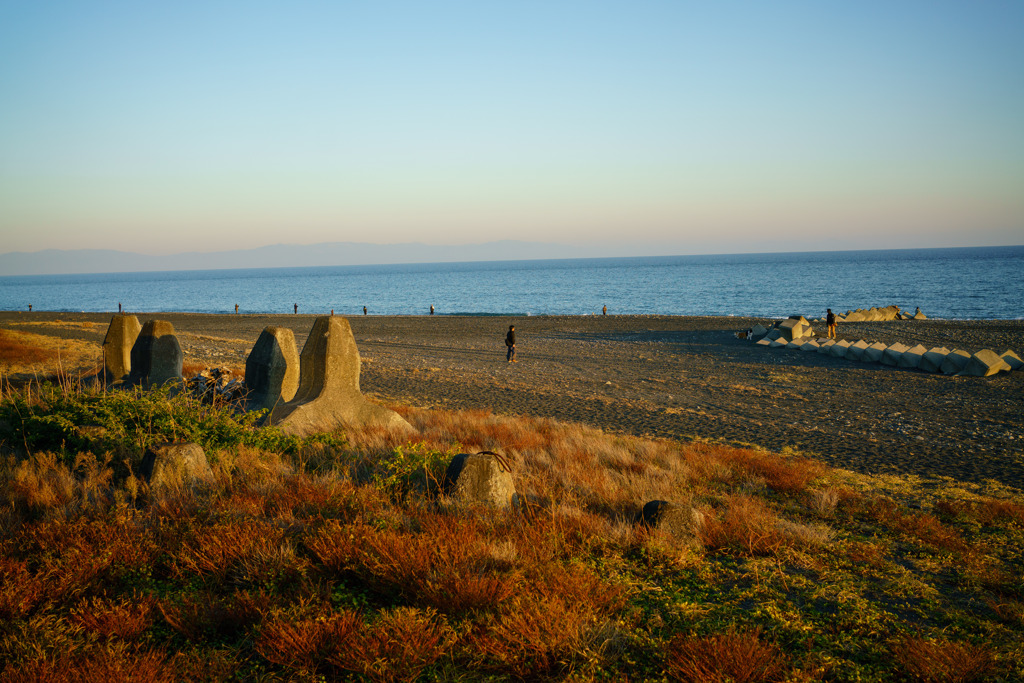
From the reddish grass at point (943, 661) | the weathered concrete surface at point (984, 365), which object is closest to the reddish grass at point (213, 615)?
the reddish grass at point (943, 661)

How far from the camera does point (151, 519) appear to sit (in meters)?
4.77

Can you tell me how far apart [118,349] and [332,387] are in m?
7.04

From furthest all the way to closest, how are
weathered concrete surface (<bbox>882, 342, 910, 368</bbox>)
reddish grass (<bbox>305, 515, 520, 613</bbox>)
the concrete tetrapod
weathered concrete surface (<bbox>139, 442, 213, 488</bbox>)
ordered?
1. weathered concrete surface (<bbox>882, 342, 910, 368</bbox>)
2. the concrete tetrapod
3. weathered concrete surface (<bbox>139, 442, 213, 488</bbox>)
4. reddish grass (<bbox>305, 515, 520, 613</bbox>)

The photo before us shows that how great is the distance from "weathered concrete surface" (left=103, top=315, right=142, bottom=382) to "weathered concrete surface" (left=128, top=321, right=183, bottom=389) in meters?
1.01

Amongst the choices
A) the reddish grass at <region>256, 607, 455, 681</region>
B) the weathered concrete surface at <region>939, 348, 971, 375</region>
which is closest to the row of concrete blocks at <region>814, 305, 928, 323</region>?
the weathered concrete surface at <region>939, 348, 971, 375</region>

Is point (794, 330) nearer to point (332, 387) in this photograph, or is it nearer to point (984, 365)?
point (984, 365)

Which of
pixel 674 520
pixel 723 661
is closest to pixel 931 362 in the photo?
pixel 674 520

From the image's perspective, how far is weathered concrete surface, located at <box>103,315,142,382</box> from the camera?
13062 mm

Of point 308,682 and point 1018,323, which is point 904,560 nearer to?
point 308,682

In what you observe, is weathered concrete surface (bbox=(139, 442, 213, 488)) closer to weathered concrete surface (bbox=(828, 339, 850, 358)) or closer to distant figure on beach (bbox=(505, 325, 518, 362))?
distant figure on beach (bbox=(505, 325, 518, 362))

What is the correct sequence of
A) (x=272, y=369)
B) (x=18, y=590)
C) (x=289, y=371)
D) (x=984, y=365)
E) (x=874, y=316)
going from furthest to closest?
(x=874, y=316) → (x=984, y=365) → (x=289, y=371) → (x=272, y=369) → (x=18, y=590)

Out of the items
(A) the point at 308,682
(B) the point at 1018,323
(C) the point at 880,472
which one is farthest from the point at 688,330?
(A) the point at 308,682

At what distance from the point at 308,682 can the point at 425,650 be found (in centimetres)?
62

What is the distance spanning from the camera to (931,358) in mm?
22078
